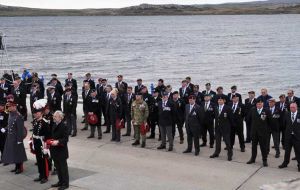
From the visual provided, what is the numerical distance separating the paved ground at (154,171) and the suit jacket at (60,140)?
88cm

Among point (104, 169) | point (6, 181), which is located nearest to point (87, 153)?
point (104, 169)

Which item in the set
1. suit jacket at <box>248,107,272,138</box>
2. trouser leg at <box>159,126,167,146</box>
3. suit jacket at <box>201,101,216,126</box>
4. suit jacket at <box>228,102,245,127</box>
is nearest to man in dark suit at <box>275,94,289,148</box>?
suit jacket at <box>248,107,272,138</box>

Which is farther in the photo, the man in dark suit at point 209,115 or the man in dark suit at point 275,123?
the man in dark suit at point 209,115

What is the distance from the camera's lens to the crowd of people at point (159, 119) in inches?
443

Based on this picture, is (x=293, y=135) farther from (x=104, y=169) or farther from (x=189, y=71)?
(x=189, y=71)

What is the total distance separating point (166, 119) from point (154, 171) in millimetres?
2411

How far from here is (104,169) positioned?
12352 millimetres

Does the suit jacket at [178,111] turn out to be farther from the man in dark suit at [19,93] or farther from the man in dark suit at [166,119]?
Answer: the man in dark suit at [19,93]

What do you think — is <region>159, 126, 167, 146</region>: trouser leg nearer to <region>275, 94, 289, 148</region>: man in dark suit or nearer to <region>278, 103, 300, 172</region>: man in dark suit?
<region>275, 94, 289, 148</region>: man in dark suit

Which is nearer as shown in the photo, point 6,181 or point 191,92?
point 6,181

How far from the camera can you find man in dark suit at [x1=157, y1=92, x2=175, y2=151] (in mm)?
14133

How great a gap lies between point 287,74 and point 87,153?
35.3 m

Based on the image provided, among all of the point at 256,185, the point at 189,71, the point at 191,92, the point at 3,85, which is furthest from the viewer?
the point at 189,71

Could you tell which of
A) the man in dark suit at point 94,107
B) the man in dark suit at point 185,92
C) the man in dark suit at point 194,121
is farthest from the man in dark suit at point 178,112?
the man in dark suit at point 94,107
